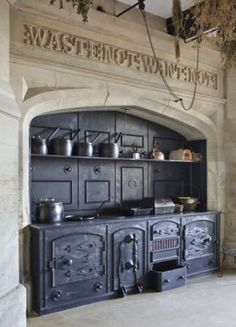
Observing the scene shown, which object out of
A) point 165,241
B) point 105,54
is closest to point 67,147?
point 105,54

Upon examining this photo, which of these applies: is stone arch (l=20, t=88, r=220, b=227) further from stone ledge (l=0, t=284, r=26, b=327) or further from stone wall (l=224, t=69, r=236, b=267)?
stone ledge (l=0, t=284, r=26, b=327)

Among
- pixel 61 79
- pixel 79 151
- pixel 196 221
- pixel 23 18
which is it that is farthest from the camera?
pixel 196 221

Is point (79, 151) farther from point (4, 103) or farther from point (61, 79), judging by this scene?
point (4, 103)

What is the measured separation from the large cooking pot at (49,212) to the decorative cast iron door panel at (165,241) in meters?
1.15

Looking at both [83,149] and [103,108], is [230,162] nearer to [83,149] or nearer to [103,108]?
[103,108]

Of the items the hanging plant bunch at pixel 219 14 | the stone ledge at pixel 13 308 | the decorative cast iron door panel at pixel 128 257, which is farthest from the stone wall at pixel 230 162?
the stone ledge at pixel 13 308

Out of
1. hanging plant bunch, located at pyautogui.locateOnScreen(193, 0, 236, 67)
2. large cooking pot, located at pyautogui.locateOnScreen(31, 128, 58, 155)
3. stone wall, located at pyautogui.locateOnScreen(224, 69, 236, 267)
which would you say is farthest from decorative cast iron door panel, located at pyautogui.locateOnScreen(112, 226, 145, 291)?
hanging plant bunch, located at pyautogui.locateOnScreen(193, 0, 236, 67)

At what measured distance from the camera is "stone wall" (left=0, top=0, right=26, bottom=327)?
98.3 inches

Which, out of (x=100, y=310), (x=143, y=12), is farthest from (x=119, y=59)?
(x=100, y=310)

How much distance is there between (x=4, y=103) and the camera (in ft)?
8.30

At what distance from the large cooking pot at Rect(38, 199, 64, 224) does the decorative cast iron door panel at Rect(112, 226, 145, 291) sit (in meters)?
0.65

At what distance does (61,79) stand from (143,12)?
1323 mm

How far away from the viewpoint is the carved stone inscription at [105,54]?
11.0 ft

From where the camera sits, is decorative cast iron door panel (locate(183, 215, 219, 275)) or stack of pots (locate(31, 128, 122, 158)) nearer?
stack of pots (locate(31, 128, 122, 158))
